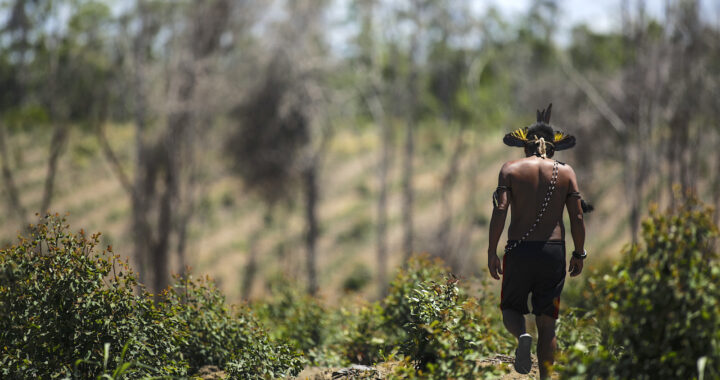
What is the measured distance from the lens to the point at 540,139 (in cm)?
506

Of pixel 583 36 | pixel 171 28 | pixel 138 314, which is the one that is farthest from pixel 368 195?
pixel 138 314

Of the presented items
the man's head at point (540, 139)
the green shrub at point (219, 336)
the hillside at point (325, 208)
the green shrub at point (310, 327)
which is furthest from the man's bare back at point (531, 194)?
the hillside at point (325, 208)

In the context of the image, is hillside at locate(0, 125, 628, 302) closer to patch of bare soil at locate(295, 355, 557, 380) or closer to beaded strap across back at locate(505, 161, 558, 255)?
patch of bare soil at locate(295, 355, 557, 380)

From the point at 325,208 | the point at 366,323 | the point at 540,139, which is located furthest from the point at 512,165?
the point at 325,208

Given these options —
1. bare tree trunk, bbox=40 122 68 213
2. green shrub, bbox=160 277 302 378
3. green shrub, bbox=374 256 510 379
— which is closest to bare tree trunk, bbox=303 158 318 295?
bare tree trunk, bbox=40 122 68 213

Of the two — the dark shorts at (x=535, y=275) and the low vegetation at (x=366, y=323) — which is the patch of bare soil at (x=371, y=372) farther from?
the dark shorts at (x=535, y=275)

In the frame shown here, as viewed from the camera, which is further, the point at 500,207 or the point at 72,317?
the point at 500,207

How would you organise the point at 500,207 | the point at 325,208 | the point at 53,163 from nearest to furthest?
the point at 500,207 → the point at 53,163 → the point at 325,208

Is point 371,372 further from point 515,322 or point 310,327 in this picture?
point 310,327

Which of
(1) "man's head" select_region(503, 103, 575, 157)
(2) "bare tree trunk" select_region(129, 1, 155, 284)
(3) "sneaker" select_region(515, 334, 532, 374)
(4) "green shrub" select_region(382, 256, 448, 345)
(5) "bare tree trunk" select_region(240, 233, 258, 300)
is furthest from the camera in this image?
(5) "bare tree trunk" select_region(240, 233, 258, 300)

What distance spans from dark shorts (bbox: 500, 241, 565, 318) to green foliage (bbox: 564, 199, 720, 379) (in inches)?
36.8

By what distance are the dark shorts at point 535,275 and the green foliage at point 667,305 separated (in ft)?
3.07

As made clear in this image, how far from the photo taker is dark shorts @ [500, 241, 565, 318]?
4.87m

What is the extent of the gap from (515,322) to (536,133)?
1.39 metres
